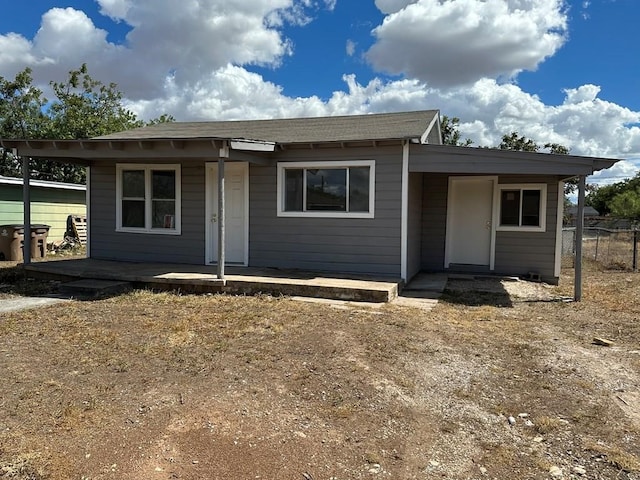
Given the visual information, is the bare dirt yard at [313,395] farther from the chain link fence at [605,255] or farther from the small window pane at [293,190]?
the chain link fence at [605,255]

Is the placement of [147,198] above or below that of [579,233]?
above

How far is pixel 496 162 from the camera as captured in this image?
7.86 metres

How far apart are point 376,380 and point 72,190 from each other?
50.6 ft

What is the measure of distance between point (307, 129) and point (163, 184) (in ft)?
10.8

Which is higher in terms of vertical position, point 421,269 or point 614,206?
point 614,206

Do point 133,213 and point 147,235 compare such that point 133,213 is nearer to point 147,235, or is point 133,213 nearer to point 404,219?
point 147,235

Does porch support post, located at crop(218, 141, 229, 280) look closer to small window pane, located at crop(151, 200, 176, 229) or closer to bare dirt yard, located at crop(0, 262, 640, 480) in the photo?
bare dirt yard, located at crop(0, 262, 640, 480)

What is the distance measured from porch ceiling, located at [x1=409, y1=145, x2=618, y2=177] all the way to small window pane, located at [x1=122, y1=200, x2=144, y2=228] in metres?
5.73

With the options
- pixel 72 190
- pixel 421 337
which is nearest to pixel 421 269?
pixel 421 337

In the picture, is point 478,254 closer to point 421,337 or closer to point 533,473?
point 421,337

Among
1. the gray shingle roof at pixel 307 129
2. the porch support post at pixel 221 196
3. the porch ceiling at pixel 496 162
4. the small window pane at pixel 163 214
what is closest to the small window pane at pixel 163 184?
the small window pane at pixel 163 214

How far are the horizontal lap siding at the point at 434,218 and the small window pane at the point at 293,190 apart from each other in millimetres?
3334

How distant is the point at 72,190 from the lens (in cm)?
1628

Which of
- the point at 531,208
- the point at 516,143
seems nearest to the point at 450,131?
the point at 516,143
